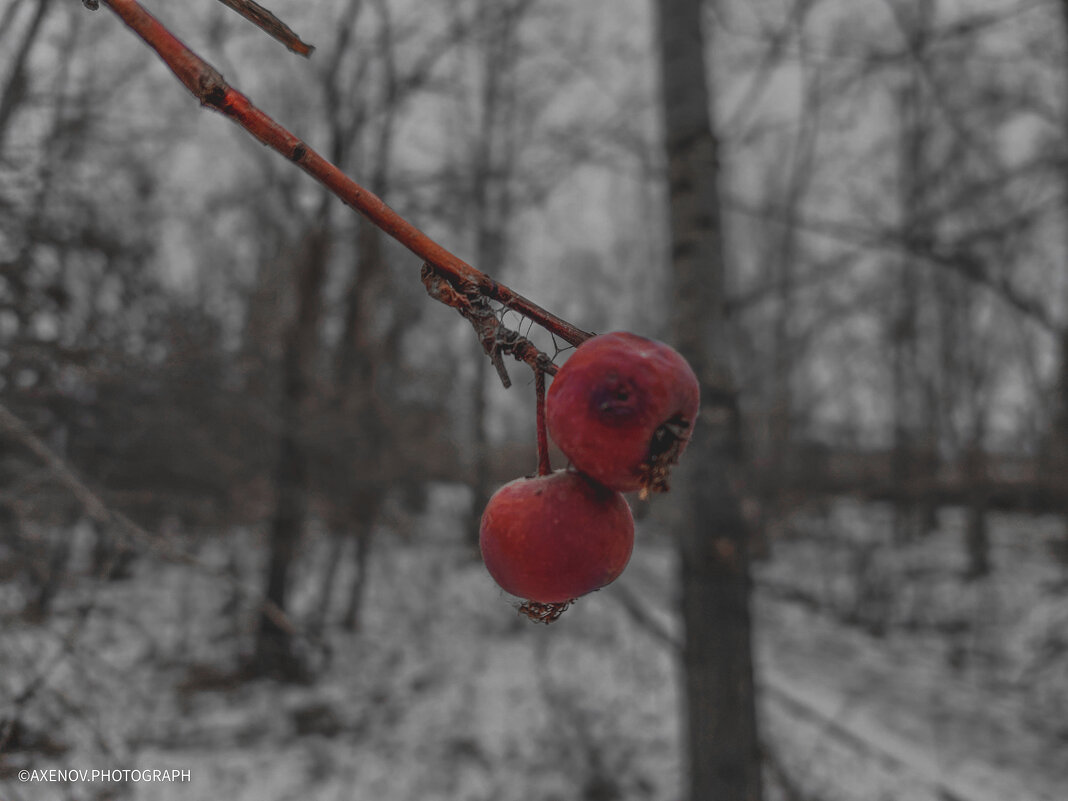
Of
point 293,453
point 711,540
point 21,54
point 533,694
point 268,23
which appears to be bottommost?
point 533,694

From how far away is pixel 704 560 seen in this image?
269cm

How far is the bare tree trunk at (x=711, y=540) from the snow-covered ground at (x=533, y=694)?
31.0 inches

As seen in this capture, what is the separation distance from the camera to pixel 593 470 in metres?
0.62

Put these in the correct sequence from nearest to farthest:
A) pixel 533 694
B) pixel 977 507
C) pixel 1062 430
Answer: pixel 533 694, pixel 1062 430, pixel 977 507

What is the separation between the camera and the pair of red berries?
1.94ft

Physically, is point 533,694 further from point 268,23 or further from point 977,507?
point 977,507

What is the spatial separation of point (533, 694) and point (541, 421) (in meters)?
6.83

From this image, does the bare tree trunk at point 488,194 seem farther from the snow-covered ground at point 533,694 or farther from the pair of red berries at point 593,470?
the pair of red berries at point 593,470

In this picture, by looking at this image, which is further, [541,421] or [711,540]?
[711,540]

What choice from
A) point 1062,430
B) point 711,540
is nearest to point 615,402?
point 711,540

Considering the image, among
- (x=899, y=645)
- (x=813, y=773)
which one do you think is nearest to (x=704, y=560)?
(x=813, y=773)

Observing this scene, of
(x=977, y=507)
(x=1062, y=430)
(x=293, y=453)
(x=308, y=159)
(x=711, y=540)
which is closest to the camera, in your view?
(x=308, y=159)

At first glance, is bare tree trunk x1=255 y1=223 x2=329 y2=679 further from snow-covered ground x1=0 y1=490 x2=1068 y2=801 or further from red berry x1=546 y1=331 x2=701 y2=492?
red berry x1=546 y1=331 x2=701 y2=492

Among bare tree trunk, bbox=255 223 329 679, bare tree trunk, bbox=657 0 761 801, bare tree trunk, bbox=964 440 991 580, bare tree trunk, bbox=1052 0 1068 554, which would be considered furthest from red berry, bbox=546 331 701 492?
bare tree trunk, bbox=964 440 991 580
